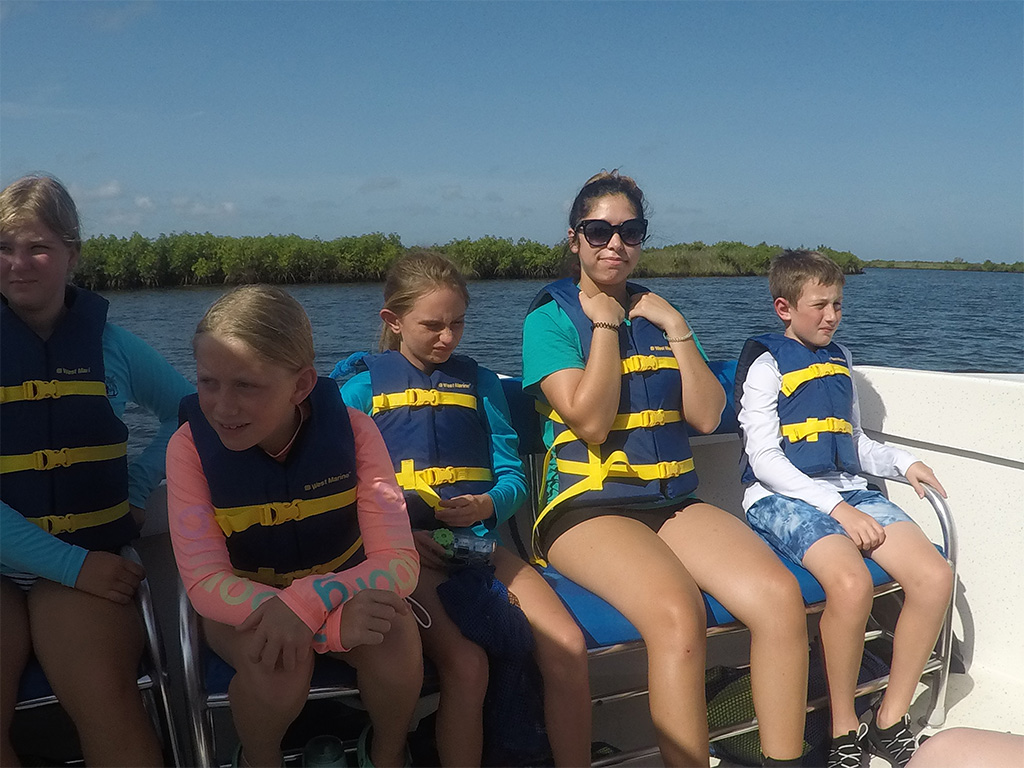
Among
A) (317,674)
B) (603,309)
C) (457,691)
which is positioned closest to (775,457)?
(603,309)

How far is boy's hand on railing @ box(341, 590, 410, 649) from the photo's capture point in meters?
1.57

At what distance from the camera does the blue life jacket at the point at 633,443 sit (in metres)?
2.27

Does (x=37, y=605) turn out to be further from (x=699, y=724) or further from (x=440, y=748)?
(x=699, y=724)

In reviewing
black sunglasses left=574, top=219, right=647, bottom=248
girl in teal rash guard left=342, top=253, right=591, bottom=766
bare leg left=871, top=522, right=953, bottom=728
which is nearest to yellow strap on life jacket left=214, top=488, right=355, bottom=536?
girl in teal rash guard left=342, top=253, right=591, bottom=766

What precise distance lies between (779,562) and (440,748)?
3.20 feet

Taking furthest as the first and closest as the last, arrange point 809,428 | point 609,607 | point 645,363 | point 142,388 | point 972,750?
point 809,428 → point 645,363 → point 142,388 → point 609,607 → point 972,750

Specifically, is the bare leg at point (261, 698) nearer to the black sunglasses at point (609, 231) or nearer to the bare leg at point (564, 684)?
the bare leg at point (564, 684)

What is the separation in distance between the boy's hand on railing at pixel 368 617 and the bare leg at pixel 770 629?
883mm

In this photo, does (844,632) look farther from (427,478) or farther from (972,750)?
(427,478)

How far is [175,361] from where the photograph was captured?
40.1 feet

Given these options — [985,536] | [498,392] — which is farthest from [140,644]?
[985,536]

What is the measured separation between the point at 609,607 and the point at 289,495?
2.74 ft

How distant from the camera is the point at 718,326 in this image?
16.7 metres

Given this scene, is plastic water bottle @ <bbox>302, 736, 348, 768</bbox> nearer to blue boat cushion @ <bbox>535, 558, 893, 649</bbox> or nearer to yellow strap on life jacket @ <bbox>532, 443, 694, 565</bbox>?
blue boat cushion @ <bbox>535, 558, 893, 649</bbox>
